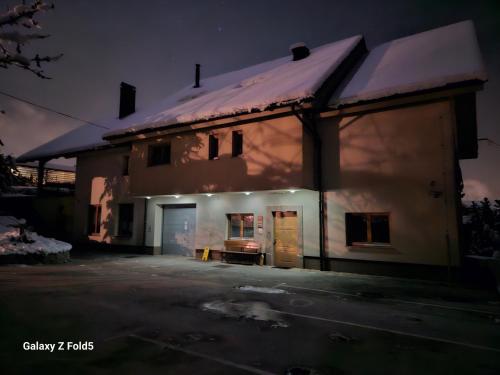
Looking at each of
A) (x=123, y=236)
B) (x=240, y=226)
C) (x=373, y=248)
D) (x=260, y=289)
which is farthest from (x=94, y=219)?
(x=373, y=248)

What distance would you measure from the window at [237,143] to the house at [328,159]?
0.29 ft

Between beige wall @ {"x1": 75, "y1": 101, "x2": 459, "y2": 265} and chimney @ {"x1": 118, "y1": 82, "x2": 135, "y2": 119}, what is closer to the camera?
beige wall @ {"x1": 75, "y1": 101, "x2": 459, "y2": 265}

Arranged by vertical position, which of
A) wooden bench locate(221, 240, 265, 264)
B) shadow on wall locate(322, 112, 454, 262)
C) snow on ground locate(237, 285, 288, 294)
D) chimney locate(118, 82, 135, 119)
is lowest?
snow on ground locate(237, 285, 288, 294)

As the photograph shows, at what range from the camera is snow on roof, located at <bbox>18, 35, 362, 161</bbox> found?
11820 millimetres

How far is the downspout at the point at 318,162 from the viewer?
1129 cm

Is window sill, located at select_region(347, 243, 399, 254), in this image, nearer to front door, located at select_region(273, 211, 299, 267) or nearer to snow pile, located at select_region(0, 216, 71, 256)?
front door, located at select_region(273, 211, 299, 267)

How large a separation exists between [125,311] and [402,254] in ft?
28.2

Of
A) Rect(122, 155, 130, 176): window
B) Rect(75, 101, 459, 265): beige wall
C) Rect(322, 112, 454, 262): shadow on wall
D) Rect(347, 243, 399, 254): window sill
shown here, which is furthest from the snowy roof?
Rect(347, 243, 399, 254): window sill

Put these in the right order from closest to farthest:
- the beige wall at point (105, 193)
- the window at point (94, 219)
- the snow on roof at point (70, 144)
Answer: the beige wall at point (105, 193) → the window at point (94, 219) → the snow on roof at point (70, 144)

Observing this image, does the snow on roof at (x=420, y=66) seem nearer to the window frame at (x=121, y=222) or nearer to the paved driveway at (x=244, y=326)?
the paved driveway at (x=244, y=326)

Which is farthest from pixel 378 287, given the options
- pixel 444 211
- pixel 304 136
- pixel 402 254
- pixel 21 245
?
pixel 21 245

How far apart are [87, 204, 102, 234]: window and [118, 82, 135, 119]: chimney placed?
7.39 meters

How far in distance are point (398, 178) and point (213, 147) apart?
780 centimetres

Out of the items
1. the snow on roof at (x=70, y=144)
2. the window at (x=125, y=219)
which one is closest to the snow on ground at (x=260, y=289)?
the window at (x=125, y=219)
